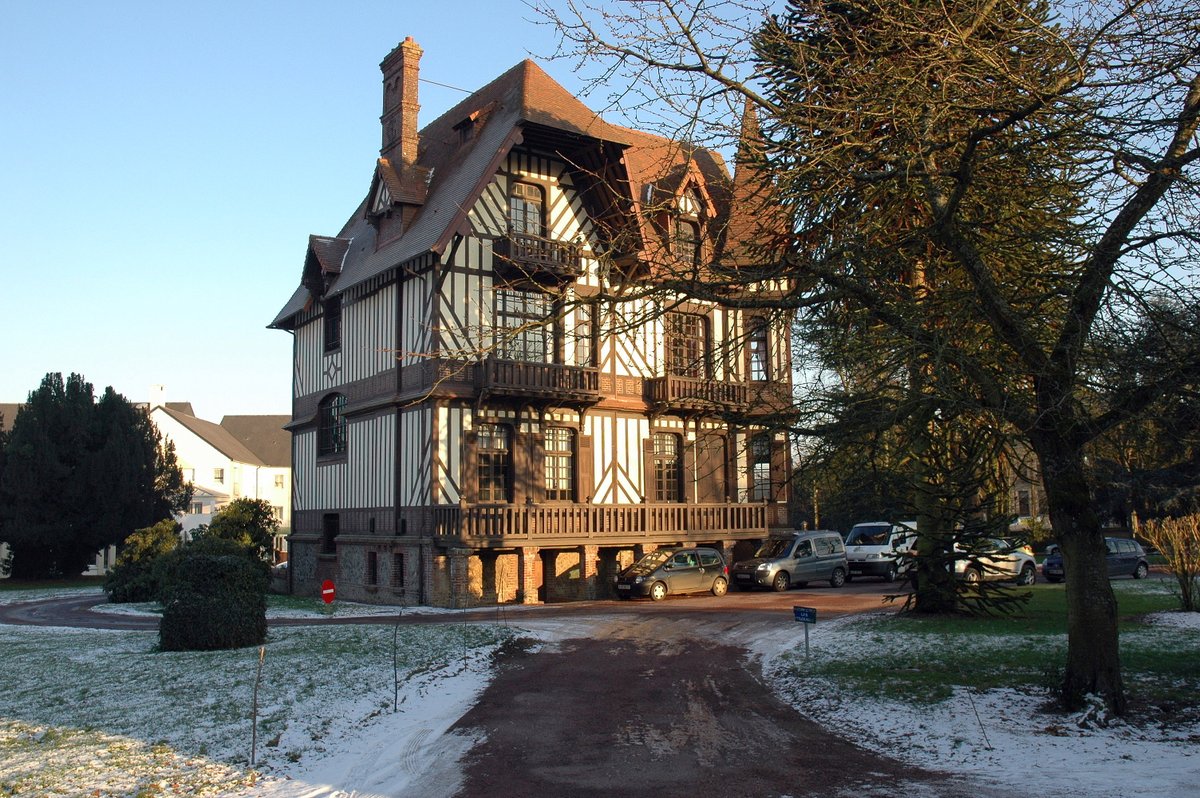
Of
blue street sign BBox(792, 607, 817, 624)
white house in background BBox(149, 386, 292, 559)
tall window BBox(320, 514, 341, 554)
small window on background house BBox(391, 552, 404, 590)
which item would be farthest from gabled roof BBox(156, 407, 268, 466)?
blue street sign BBox(792, 607, 817, 624)

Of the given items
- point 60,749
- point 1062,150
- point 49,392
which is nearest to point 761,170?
point 1062,150

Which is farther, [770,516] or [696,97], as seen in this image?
[770,516]

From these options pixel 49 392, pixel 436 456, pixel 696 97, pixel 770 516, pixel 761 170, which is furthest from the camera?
pixel 49 392

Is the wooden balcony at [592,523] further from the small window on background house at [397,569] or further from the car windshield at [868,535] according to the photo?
the car windshield at [868,535]

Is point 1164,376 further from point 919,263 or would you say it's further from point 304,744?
point 304,744

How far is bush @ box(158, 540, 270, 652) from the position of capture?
15.8 m

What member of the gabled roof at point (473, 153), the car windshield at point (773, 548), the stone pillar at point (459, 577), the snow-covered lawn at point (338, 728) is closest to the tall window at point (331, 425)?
the gabled roof at point (473, 153)

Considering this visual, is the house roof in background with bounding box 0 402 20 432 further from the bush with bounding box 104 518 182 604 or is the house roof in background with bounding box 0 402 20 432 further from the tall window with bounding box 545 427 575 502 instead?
the tall window with bounding box 545 427 575 502

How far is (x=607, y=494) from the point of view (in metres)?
29.5

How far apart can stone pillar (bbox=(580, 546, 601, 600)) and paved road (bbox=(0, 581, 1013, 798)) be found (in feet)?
27.5

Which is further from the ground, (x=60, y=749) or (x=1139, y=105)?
(x=1139, y=105)

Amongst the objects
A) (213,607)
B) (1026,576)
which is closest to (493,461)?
(213,607)

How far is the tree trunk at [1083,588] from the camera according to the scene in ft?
33.9

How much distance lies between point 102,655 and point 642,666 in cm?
866
